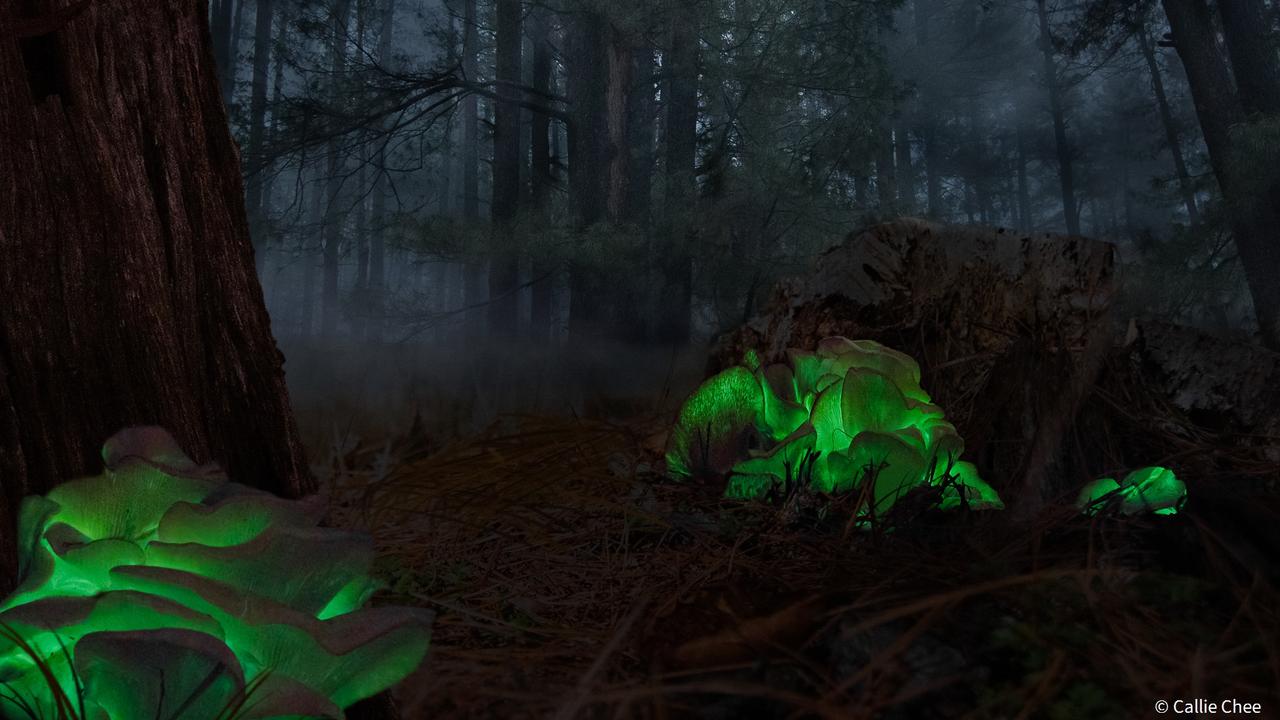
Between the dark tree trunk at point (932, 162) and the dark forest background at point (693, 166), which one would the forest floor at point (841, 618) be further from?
the dark tree trunk at point (932, 162)

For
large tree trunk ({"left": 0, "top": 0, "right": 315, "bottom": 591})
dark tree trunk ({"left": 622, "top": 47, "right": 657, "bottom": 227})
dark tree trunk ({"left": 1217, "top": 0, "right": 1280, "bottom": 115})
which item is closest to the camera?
large tree trunk ({"left": 0, "top": 0, "right": 315, "bottom": 591})

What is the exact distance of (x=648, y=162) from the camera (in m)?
4.37

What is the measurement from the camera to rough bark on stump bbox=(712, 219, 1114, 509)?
154cm

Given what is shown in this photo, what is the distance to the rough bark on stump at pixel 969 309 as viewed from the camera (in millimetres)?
1541

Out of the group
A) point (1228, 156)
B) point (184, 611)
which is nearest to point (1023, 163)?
point (1228, 156)

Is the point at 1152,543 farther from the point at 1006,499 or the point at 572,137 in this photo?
the point at 572,137

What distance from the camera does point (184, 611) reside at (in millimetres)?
477

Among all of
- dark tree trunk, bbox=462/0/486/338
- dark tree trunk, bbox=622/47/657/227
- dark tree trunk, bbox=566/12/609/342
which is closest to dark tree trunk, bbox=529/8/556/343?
dark tree trunk, bbox=462/0/486/338

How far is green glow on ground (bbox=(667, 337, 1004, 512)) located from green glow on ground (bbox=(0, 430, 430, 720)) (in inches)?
28.0

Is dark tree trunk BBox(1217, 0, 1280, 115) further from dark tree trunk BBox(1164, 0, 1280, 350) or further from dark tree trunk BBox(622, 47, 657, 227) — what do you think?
dark tree trunk BBox(622, 47, 657, 227)

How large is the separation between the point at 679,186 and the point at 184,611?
11.6 ft

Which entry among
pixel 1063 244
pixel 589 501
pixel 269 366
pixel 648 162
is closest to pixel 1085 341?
pixel 1063 244
